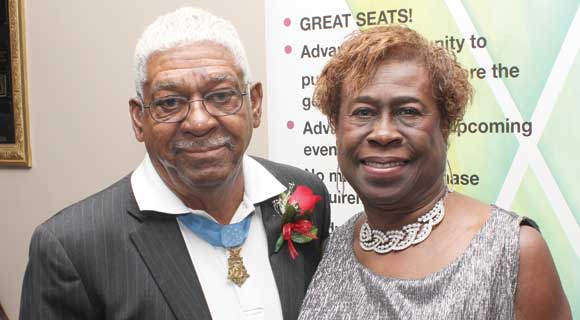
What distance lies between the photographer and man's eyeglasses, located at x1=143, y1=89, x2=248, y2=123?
5.14 feet

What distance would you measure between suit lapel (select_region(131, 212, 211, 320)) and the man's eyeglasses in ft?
0.86

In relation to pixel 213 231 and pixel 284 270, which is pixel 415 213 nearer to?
pixel 284 270

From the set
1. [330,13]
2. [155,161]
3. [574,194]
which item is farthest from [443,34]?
[155,161]

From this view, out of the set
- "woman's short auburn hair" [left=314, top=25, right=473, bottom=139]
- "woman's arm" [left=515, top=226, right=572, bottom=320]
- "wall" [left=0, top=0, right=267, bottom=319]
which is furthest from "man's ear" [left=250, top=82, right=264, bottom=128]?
"wall" [left=0, top=0, right=267, bottom=319]

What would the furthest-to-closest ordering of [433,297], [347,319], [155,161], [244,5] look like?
[244,5] → [155,161] → [347,319] → [433,297]

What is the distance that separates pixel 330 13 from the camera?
8.04 ft

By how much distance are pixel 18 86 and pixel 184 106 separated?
77.7 inches

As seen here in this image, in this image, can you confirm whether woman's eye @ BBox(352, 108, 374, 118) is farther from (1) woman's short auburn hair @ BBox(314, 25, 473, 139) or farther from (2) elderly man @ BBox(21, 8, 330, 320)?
(2) elderly man @ BBox(21, 8, 330, 320)

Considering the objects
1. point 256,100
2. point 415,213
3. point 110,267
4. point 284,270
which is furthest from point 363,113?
point 110,267

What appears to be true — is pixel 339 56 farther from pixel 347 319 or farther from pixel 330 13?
pixel 330 13

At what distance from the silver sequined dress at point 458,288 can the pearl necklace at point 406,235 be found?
0.23ft

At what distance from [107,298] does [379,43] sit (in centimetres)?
87

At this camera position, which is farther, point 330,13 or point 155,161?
point 330,13

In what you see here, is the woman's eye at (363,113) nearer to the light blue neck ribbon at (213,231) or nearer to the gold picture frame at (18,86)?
the light blue neck ribbon at (213,231)
